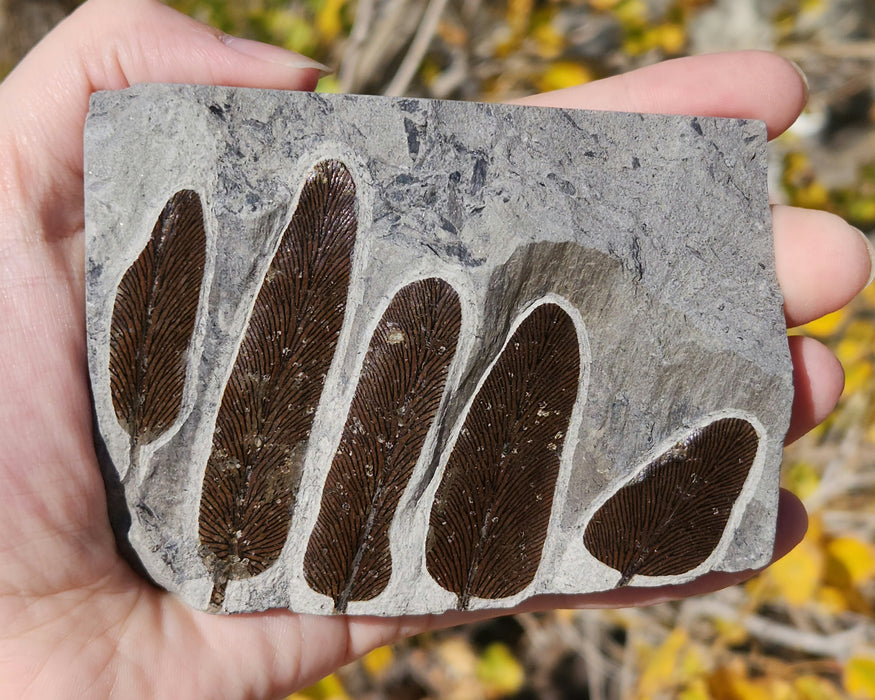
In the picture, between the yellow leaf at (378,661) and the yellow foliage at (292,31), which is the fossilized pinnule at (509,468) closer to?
the yellow leaf at (378,661)

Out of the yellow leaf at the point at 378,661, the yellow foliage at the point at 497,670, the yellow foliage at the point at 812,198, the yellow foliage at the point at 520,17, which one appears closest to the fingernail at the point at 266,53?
the yellow foliage at the point at 520,17

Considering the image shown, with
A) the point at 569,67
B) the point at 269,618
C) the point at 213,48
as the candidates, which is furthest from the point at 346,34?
the point at 269,618

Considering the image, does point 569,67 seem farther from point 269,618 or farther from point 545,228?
point 269,618

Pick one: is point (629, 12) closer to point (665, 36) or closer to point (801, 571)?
point (665, 36)

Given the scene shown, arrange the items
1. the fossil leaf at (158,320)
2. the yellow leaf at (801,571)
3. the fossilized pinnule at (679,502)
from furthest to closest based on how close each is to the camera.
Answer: the yellow leaf at (801,571) < the fossilized pinnule at (679,502) < the fossil leaf at (158,320)

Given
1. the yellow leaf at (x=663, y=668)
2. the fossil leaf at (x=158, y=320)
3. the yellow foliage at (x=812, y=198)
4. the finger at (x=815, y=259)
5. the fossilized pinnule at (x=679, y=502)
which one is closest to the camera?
the fossil leaf at (x=158, y=320)

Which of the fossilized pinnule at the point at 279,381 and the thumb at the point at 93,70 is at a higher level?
the thumb at the point at 93,70
